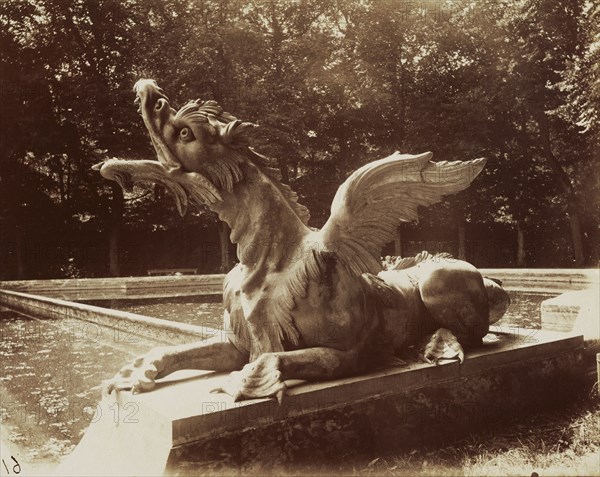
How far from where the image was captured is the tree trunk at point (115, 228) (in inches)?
869

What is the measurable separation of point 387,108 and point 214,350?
870 inches

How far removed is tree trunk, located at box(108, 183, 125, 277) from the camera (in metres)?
22.1

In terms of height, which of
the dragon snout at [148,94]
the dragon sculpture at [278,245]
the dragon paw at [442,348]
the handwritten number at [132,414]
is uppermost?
the dragon snout at [148,94]

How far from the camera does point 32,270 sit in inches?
879

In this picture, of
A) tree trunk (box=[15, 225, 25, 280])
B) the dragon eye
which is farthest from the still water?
tree trunk (box=[15, 225, 25, 280])

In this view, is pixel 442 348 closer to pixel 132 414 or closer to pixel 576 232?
pixel 132 414

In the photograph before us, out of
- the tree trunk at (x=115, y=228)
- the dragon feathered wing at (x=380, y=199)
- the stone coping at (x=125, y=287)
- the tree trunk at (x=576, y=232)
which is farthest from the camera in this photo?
the tree trunk at (x=576, y=232)

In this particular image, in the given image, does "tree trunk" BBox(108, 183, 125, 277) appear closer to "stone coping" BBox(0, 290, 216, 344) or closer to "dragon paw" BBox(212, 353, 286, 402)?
"stone coping" BBox(0, 290, 216, 344)

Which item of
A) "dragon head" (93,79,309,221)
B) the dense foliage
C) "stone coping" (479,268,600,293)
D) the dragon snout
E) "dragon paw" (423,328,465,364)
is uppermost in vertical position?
the dense foliage

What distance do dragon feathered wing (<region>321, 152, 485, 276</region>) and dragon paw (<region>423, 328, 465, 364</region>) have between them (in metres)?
0.72

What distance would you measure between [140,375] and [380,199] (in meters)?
1.59

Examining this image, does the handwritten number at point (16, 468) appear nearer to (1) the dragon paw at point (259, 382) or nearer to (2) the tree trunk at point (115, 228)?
(1) the dragon paw at point (259, 382)

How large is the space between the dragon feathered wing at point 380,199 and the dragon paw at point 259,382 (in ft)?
2.28

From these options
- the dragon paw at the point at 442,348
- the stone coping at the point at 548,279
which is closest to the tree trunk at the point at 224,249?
the stone coping at the point at 548,279
